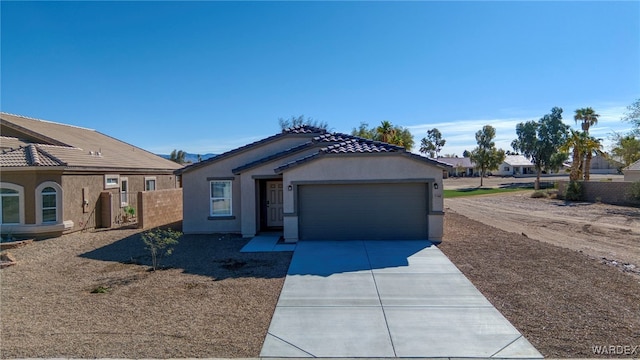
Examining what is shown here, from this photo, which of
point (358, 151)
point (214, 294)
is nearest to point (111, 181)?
point (358, 151)

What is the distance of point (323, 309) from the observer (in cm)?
722

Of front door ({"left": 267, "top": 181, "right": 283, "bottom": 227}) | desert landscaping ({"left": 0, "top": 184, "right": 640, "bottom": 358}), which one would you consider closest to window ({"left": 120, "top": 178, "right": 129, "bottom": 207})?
desert landscaping ({"left": 0, "top": 184, "right": 640, "bottom": 358})

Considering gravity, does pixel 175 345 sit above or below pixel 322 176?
below

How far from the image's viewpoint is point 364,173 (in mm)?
13695

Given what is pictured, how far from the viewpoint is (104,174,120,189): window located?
19.1 metres

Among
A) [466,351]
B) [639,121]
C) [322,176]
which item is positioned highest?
[639,121]

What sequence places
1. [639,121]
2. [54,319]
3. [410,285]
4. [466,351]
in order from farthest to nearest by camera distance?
[639,121] → [410,285] → [54,319] → [466,351]

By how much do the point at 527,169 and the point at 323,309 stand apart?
95780 mm

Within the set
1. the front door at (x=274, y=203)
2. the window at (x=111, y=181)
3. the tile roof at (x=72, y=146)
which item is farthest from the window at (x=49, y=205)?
the front door at (x=274, y=203)

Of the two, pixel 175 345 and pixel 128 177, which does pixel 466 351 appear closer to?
pixel 175 345

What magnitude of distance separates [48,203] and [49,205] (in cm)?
9

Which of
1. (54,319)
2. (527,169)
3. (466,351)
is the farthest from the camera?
(527,169)

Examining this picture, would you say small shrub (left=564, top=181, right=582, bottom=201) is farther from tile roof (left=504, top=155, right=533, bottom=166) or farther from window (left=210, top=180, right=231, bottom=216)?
tile roof (left=504, top=155, right=533, bottom=166)

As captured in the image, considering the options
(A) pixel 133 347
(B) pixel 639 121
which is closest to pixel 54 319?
(A) pixel 133 347
